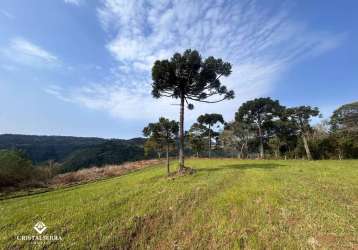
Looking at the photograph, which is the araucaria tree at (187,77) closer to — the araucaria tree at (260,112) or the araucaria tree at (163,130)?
the araucaria tree at (163,130)

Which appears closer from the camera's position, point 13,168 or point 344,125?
point 13,168

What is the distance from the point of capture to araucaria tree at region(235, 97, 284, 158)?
47.8 metres

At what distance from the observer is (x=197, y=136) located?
54.8 m

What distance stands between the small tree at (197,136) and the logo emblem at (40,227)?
1839 inches

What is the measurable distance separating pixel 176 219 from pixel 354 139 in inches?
1701

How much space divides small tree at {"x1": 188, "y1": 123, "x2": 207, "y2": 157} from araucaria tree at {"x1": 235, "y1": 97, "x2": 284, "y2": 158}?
944 cm

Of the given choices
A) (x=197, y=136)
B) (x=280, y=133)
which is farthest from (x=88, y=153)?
(x=280, y=133)

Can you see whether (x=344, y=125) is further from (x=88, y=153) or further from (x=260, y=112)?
(x=88, y=153)

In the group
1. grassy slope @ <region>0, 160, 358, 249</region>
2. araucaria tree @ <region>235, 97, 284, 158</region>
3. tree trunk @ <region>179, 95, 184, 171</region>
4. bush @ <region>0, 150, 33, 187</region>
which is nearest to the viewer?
grassy slope @ <region>0, 160, 358, 249</region>

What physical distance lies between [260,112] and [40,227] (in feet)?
160

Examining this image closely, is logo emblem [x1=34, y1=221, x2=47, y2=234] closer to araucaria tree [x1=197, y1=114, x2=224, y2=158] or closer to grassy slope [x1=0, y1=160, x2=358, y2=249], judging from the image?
grassy slope [x1=0, y1=160, x2=358, y2=249]

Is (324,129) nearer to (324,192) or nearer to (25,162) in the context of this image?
(324,192)

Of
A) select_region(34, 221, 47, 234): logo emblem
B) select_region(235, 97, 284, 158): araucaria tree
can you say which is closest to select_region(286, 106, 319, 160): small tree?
select_region(235, 97, 284, 158): araucaria tree

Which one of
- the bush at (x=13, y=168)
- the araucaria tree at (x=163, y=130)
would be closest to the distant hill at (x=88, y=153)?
the bush at (x=13, y=168)
